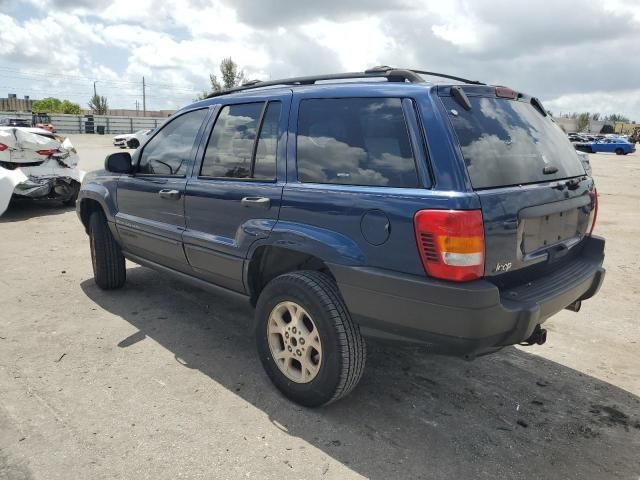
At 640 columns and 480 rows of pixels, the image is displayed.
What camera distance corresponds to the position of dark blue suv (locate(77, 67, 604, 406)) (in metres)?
2.38

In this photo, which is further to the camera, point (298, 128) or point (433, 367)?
point (433, 367)

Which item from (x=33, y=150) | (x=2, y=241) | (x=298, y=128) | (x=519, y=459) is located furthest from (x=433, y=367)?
(x=33, y=150)

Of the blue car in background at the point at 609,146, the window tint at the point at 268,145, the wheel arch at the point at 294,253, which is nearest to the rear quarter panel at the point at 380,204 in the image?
the wheel arch at the point at 294,253

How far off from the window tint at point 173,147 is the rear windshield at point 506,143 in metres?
2.02

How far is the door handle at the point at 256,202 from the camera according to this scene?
3047 mm

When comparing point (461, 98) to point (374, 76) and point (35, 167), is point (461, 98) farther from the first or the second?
point (35, 167)

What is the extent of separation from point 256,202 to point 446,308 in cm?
134

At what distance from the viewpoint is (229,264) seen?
11.1ft

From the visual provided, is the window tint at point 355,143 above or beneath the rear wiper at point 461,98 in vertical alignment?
beneath

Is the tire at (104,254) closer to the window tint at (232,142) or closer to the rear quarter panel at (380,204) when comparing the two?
the window tint at (232,142)

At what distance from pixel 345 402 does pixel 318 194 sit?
4.15ft

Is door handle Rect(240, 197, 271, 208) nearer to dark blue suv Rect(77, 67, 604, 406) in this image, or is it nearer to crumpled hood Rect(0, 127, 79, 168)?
dark blue suv Rect(77, 67, 604, 406)

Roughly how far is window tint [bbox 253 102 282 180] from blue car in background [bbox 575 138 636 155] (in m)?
40.2

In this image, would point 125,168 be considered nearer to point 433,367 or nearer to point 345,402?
point 345,402
